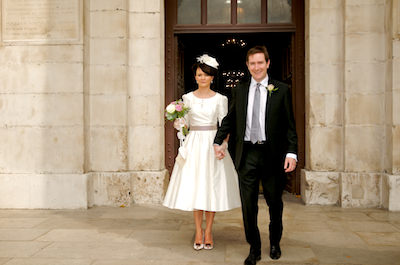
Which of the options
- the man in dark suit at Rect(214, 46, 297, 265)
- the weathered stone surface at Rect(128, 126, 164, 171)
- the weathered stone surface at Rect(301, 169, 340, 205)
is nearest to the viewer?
the man in dark suit at Rect(214, 46, 297, 265)

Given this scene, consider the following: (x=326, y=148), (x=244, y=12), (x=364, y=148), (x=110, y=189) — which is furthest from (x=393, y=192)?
(x=110, y=189)

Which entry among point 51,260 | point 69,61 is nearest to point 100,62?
point 69,61

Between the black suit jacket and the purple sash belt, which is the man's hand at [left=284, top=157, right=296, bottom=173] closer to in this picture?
the black suit jacket

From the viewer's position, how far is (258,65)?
4055 mm

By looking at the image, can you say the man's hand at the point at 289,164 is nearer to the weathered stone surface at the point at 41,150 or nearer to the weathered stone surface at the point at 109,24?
the weathered stone surface at the point at 41,150

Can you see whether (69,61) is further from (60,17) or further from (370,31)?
(370,31)

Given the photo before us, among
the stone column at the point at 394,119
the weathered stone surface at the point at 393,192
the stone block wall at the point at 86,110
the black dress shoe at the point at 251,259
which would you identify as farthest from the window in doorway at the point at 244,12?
the black dress shoe at the point at 251,259

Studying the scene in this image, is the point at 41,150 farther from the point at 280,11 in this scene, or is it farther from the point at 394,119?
the point at 394,119

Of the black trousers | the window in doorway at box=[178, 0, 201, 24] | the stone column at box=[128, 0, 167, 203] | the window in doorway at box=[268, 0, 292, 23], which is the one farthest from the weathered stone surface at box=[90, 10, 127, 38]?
the black trousers

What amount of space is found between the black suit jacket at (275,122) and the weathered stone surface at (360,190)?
3328mm

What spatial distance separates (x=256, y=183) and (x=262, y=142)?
0.43m

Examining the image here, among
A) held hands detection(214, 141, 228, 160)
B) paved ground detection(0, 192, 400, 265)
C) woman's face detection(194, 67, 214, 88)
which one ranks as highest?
woman's face detection(194, 67, 214, 88)

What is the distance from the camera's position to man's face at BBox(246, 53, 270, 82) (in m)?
4.04

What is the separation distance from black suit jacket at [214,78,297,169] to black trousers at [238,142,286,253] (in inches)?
2.5
